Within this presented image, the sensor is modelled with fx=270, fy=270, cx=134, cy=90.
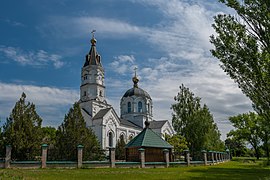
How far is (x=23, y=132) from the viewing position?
19328 mm

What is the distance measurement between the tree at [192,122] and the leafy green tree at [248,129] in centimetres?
1230

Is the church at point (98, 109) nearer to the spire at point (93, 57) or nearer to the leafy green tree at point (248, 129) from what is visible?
the spire at point (93, 57)

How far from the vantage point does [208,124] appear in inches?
1199

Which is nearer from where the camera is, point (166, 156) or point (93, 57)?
point (166, 156)

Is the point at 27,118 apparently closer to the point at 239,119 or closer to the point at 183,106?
the point at 183,106

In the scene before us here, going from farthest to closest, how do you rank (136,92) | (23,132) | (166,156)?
(136,92) < (166,156) < (23,132)

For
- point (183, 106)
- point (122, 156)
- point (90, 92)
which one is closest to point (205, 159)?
point (183, 106)

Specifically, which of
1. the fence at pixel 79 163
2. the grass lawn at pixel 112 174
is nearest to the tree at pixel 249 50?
the grass lawn at pixel 112 174

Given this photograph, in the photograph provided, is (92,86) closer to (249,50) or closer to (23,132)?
(23,132)

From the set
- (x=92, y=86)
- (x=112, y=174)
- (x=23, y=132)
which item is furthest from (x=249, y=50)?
(x=92, y=86)

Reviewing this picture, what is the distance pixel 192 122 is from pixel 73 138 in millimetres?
14331

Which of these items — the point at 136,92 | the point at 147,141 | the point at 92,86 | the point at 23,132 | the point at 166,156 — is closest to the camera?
the point at 23,132

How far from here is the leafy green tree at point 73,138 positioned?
72.0ft

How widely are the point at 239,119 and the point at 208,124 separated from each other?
15066mm
